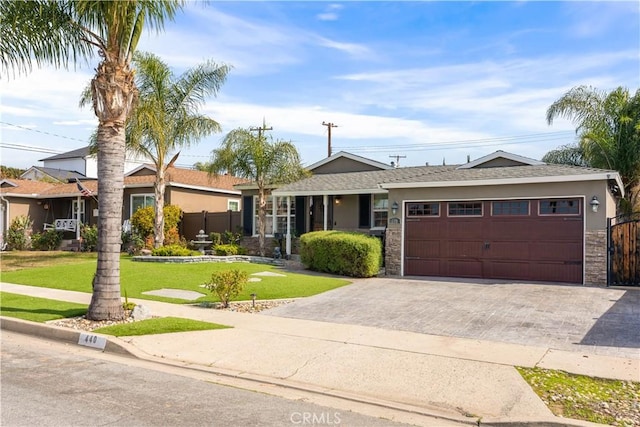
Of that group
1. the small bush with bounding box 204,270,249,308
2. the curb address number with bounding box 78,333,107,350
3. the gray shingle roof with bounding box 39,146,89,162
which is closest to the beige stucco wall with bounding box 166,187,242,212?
the small bush with bounding box 204,270,249,308

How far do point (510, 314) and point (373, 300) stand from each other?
323cm

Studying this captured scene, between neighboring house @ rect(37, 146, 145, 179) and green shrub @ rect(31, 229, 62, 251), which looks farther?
neighboring house @ rect(37, 146, 145, 179)

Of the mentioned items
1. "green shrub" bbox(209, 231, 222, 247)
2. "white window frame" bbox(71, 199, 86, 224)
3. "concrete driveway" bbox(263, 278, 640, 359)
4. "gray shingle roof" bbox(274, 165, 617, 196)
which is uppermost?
"gray shingle roof" bbox(274, 165, 617, 196)

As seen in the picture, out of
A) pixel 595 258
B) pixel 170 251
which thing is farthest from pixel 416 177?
pixel 170 251

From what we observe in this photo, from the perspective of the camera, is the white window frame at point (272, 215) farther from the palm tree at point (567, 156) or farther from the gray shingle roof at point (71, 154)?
the gray shingle roof at point (71, 154)

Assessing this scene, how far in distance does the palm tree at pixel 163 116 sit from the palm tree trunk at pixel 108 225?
1004 centimetres

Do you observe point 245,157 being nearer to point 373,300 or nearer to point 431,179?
point 431,179

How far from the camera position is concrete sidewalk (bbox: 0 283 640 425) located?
571cm

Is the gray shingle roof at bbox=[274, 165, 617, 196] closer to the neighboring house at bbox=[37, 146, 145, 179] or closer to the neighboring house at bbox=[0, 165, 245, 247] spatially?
the neighboring house at bbox=[0, 165, 245, 247]

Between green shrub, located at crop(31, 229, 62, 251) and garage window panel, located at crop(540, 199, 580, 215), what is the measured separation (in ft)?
80.0

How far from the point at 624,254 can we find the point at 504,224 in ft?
10.5

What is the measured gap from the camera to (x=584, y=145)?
A: 1966 cm

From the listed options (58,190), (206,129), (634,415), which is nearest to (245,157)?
(206,129)

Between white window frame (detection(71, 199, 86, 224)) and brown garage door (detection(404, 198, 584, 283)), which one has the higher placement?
white window frame (detection(71, 199, 86, 224))
